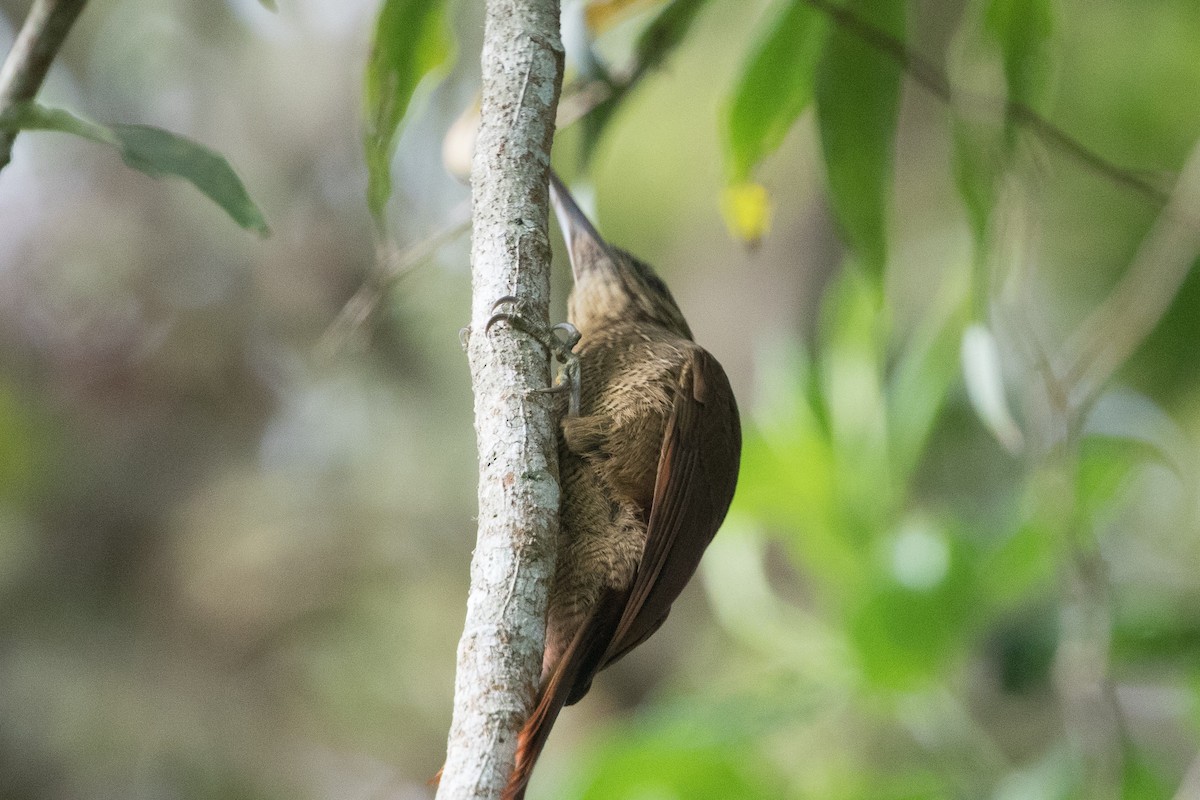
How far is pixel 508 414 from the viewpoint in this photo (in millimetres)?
1236

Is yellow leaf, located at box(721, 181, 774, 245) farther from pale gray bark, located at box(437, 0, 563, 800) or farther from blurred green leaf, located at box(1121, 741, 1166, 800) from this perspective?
blurred green leaf, located at box(1121, 741, 1166, 800)

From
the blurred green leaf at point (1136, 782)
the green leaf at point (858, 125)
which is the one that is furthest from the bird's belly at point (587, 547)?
the blurred green leaf at point (1136, 782)

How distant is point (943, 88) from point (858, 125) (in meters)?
0.15

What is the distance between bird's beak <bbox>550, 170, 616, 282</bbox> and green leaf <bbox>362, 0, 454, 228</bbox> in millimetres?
552

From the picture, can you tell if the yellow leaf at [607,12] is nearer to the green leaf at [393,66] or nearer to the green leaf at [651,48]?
the green leaf at [651,48]

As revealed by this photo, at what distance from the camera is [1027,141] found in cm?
211

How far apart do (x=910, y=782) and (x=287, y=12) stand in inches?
152

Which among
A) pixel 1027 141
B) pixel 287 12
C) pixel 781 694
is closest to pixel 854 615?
pixel 781 694

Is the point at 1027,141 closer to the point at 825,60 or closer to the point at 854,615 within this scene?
the point at 825,60

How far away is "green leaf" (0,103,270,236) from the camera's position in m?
1.37

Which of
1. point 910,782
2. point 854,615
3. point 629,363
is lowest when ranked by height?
point 910,782


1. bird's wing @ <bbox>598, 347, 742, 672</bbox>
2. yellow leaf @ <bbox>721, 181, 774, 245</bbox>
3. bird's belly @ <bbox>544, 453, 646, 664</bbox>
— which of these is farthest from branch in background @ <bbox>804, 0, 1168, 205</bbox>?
bird's belly @ <bbox>544, 453, 646, 664</bbox>

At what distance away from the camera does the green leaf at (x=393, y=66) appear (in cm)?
172

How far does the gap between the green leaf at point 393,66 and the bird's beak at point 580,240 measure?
55cm
